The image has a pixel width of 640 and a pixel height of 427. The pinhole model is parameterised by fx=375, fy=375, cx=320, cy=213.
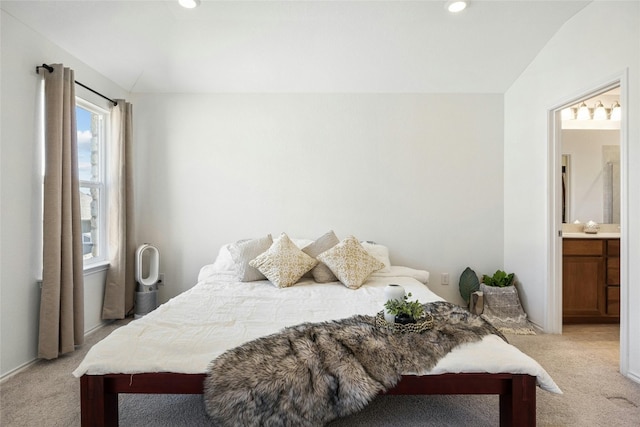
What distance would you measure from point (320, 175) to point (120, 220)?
202cm

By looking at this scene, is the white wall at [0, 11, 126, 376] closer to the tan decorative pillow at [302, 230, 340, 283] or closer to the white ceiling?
the white ceiling

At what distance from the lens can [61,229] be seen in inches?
108

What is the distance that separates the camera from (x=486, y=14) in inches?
119

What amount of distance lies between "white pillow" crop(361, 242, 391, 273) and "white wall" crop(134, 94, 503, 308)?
24cm

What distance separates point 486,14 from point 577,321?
9.63 feet

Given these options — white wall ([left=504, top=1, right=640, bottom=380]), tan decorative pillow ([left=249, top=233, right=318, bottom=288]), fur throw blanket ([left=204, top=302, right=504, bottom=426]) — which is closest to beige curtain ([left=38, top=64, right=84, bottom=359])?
tan decorative pillow ([left=249, top=233, right=318, bottom=288])

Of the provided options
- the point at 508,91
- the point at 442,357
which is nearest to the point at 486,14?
the point at 508,91

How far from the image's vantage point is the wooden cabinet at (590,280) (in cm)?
357

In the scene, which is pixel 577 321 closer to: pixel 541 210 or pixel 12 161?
pixel 541 210

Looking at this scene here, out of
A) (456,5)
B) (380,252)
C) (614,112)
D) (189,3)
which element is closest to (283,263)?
(380,252)

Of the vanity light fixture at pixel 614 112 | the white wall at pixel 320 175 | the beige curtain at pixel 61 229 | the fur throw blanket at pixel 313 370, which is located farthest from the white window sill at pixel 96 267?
the vanity light fixture at pixel 614 112

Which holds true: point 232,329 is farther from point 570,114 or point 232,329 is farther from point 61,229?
point 570,114

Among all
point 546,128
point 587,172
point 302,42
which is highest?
point 302,42

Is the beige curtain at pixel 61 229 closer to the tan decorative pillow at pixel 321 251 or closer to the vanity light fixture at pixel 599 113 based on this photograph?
the tan decorative pillow at pixel 321 251
